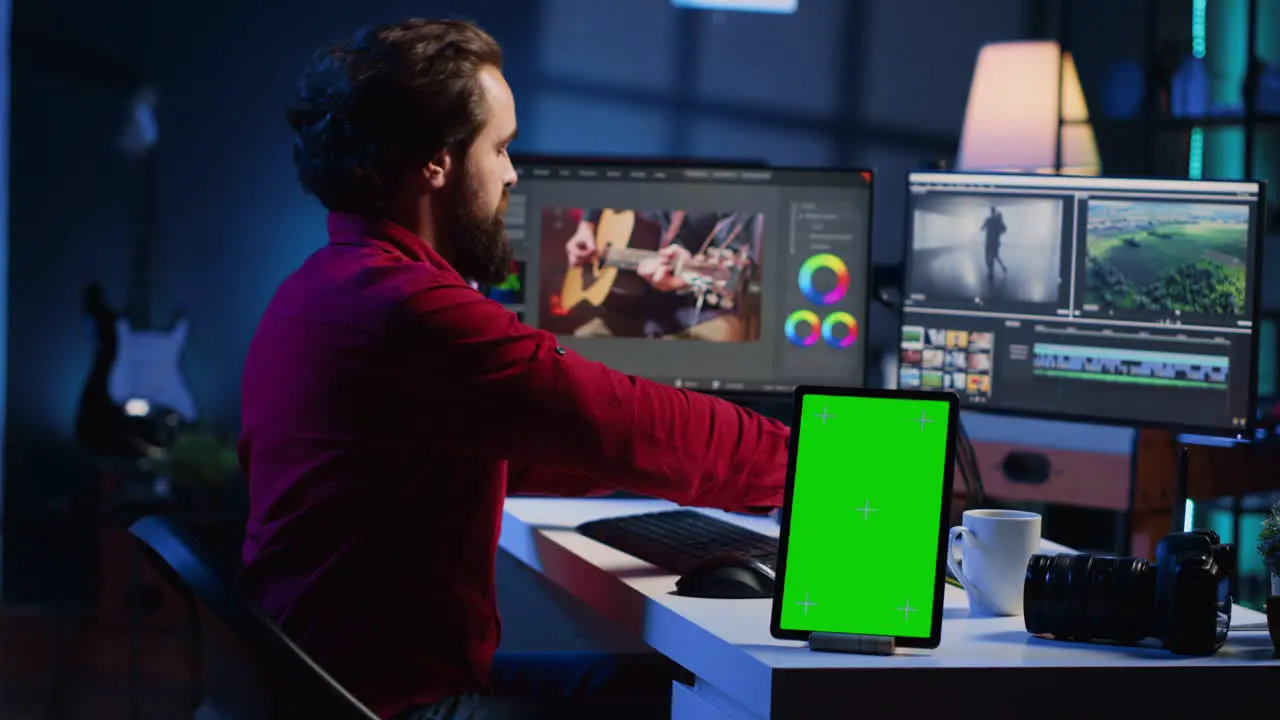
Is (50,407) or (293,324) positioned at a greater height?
(293,324)

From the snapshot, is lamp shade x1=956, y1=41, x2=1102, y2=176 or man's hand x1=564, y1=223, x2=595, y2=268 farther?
lamp shade x1=956, y1=41, x2=1102, y2=176

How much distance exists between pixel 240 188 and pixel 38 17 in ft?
2.38

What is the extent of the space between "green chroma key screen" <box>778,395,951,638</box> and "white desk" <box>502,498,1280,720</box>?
4 cm

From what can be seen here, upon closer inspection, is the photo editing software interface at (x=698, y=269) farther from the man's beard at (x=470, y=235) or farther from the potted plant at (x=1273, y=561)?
the potted plant at (x=1273, y=561)

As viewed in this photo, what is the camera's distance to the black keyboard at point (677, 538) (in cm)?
164

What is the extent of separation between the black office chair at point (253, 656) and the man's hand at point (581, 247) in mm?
1119

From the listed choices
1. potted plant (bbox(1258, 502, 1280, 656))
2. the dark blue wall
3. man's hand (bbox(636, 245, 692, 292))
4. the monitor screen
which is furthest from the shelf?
potted plant (bbox(1258, 502, 1280, 656))

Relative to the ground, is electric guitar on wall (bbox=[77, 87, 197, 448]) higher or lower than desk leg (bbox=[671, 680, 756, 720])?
higher

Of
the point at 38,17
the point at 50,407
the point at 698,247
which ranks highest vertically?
the point at 38,17

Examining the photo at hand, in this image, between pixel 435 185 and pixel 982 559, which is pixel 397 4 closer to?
pixel 435 185

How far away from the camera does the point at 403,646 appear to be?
1.44 meters

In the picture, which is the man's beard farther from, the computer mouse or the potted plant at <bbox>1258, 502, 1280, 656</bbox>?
the potted plant at <bbox>1258, 502, 1280, 656</bbox>

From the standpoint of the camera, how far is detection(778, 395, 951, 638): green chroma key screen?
129 centimetres

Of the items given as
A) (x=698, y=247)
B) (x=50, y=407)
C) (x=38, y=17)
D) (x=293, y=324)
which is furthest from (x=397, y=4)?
(x=293, y=324)
